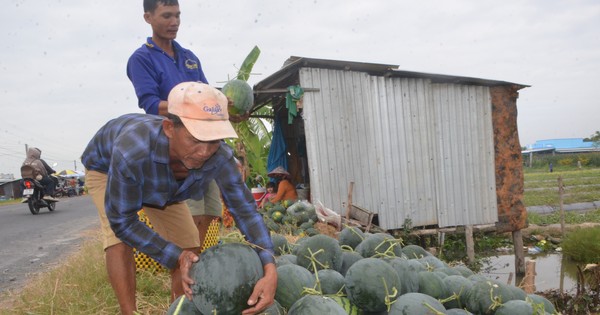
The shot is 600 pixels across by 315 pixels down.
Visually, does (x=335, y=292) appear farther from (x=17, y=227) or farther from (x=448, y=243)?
(x=17, y=227)

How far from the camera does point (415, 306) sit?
2.21 meters

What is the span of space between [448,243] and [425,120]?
3900 millimetres

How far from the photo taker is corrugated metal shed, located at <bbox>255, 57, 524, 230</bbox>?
8805 millimetres

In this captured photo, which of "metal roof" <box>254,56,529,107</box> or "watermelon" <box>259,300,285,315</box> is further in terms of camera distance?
"metal roof" <box>254,56,529,107</box>

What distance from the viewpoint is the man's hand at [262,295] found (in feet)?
6.32

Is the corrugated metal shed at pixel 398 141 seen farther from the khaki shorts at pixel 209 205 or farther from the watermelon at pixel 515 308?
the watermelon at pixel 515 308

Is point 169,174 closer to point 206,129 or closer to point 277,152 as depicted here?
point 206,129

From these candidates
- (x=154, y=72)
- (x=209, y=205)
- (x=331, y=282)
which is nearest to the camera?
(x=331, y=282)

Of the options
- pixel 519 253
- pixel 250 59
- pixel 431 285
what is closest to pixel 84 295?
pixel 431 285

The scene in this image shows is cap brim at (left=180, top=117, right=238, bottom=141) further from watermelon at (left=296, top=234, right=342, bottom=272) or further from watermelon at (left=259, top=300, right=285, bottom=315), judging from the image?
watermelon at (left=296, top=234, right=342, bottom=272)

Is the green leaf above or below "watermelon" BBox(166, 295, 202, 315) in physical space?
above

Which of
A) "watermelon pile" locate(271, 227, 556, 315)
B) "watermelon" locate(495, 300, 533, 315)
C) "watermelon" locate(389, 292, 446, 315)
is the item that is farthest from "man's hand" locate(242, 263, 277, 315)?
"watermelon" locate(495, 300, 533, 315)

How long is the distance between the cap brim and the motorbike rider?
531 inches

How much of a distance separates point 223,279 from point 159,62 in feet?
6.47
